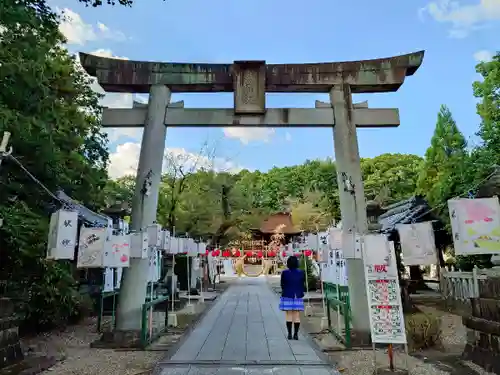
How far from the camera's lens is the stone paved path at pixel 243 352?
231 inches

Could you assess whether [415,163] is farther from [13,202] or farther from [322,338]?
[13,202]

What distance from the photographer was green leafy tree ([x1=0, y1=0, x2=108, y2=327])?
6535 mm

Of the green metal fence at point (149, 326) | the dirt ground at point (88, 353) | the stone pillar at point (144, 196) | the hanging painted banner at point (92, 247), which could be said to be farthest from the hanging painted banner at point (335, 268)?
the hanging painted banner at point (92, 247)

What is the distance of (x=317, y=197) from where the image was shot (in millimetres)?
37719

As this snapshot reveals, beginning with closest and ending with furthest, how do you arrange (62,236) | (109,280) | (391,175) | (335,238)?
(62,236)
(335,238)
(109,280)
(391,175)

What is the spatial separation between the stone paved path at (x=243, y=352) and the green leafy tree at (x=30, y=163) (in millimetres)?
3443

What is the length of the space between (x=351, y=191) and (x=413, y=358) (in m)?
3.55

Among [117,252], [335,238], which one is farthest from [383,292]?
[117,252]

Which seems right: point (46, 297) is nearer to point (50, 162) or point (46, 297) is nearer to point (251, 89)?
point (50, 162)

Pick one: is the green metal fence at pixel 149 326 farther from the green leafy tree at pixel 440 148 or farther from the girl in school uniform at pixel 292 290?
the green leafy tree at pixel 440 148

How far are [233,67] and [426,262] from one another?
6358mm

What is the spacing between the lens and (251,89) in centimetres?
921

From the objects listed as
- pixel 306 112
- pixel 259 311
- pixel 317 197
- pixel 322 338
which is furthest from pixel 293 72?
pixel 317 197

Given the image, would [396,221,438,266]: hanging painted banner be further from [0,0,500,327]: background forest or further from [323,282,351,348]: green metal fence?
[323,282,351,348]: green metal fence
